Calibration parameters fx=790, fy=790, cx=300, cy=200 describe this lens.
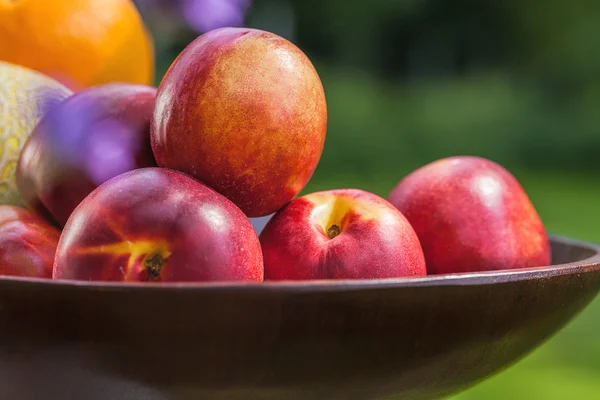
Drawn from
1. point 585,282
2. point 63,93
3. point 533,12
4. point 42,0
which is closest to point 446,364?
point 585,282

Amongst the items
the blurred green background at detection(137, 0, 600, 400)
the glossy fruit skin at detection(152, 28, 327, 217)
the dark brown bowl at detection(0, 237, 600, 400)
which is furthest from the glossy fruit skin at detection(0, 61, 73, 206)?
the blurred green background at detection(137, 0, 600, 400)

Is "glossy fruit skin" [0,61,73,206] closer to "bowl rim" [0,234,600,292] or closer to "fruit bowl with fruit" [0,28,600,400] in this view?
"fruit bowl with fruit" [0,28,600,400]

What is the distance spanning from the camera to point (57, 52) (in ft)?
2.22

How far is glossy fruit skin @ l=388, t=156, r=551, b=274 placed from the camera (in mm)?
549

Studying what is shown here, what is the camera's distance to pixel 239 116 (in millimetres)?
467

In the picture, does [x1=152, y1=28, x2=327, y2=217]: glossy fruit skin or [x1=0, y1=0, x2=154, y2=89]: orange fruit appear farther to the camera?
[x1=0, y1=0, x2=154, y2=89]: orange fruit

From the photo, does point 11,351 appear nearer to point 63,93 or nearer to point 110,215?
point 110,215

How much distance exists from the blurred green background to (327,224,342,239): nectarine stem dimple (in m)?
1.04

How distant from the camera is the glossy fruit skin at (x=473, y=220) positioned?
1.80ft

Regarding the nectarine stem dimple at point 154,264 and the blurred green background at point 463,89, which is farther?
the blurred green background at point 463,89

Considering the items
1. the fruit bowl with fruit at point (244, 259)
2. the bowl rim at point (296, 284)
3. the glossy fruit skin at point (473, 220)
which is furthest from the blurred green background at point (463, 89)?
the bowl rim at point (296, 284)

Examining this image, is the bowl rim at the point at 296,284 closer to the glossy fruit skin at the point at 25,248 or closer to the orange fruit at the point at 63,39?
the glossy fruit skin at the point at 25,248

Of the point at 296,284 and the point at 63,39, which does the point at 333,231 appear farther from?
the point at 63,39

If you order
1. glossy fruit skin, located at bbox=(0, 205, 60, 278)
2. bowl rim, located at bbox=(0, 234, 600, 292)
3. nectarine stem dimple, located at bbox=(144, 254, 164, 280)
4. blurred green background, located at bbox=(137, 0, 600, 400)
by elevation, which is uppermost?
bowl rim, located at bbox=(0, 234, 600, 292)
